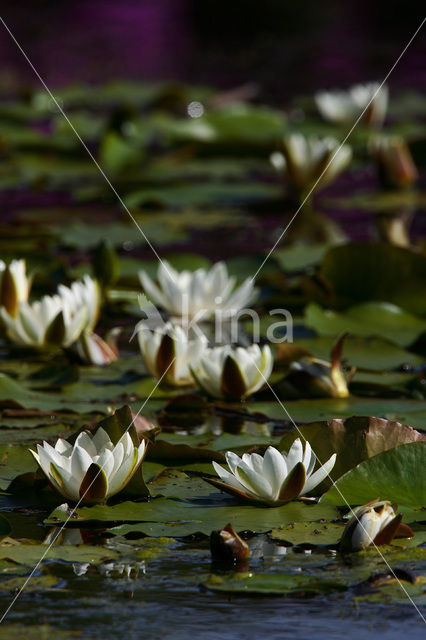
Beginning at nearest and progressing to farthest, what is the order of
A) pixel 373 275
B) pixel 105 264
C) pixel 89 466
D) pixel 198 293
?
1. pixel 89 466
2. pixel 198 293
3. pixel 373 275
4. pixel 105 264

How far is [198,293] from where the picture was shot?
3.20m

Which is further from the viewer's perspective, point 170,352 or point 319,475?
point 170,352

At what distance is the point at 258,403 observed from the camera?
8.60ft

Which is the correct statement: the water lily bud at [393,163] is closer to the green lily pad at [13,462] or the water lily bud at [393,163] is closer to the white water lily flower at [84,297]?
the white water lily flower at [84,297]

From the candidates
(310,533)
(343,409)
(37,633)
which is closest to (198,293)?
(343,409)

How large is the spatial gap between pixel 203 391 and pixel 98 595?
1.12m

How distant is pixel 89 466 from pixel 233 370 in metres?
0.71

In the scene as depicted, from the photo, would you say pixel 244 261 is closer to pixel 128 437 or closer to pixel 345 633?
pixel 128 437

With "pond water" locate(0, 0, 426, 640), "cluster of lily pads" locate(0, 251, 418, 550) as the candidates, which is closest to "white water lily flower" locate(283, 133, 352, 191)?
"pond water" locate(0, 0, 426, 640)

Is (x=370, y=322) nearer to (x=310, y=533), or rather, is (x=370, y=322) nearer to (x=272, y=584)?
(x=310, y=533)

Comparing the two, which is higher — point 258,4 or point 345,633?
point 258,4

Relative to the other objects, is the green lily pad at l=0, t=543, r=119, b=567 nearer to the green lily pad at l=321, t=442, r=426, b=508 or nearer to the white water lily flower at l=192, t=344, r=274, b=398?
the green lily pad at l=321, t=442, r=426, b=508

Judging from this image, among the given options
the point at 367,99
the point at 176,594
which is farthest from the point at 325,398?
the point at 367,99

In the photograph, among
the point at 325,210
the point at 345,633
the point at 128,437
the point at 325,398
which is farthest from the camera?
the point at 325,210
